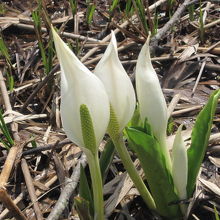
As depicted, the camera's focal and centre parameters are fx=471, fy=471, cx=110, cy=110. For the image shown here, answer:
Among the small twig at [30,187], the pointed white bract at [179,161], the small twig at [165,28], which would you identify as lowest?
the small twig at [30,187]

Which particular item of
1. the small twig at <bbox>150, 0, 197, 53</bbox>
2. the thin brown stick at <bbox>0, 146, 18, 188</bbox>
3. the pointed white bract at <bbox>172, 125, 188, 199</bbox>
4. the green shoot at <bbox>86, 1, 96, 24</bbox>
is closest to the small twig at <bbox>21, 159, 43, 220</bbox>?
the thin brown stick at <bbox>0, 146, 18, 188</bbox>

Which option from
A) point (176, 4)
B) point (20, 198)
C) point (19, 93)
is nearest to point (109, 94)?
point (20, 198)

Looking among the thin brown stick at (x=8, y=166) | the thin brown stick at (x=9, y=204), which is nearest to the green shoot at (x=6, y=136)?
the thin brown stick at (x=8, y=166)

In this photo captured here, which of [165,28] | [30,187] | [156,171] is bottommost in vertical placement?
[30,187]

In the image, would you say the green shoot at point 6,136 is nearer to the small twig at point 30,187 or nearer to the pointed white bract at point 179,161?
the small twig at point 30,187

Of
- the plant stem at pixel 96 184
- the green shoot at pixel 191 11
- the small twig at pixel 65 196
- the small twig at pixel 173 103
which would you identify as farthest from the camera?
the green shoot at pixel 191 11

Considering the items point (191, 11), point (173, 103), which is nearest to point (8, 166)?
point (173, 103)

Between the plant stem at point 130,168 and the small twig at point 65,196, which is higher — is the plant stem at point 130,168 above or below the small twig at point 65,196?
above

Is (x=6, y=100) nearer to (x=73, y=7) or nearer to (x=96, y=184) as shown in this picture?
(x=73, y=7)
